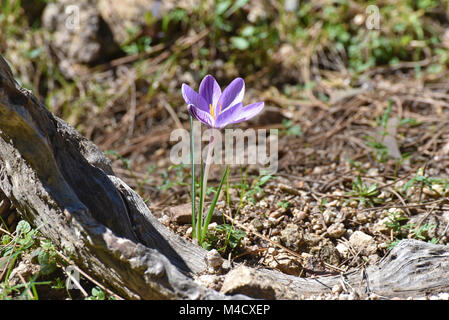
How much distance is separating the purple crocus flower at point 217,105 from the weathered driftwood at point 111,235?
0.42 metres

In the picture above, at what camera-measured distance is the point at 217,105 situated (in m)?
1.83

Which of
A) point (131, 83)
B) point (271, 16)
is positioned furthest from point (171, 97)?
point (271, 16)

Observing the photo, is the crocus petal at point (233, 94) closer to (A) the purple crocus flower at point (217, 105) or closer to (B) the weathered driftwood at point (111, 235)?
(A) the purple crocus flower at point (217, 105)

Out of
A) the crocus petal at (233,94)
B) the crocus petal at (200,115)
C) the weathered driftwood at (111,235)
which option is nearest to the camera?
the weathered driftwood at (111,235)

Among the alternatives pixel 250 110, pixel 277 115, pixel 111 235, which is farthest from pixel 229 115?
pixel 277 115

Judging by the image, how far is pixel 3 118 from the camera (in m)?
1.46

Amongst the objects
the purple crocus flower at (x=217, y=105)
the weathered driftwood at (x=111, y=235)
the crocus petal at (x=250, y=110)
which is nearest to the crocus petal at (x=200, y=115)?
the purple crocus flower at (x=217, y=105)

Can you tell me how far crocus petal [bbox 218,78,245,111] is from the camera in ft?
6.04

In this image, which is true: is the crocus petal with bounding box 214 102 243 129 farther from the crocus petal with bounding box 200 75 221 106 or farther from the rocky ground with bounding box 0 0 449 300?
the rocky ground with bounding box 0 0 449 300

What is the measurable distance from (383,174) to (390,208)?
1.22 feet

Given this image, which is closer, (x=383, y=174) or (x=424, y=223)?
(x=424, y=223)

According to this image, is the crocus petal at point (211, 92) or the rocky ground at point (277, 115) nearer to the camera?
the crocus petal at point (211, 92)

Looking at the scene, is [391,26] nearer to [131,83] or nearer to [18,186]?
A: [131,83]

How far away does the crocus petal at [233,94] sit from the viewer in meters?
1.84
